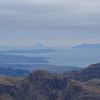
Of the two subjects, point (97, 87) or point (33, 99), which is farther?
point (97, 87)

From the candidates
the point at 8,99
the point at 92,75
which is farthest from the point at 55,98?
the point at 92,75

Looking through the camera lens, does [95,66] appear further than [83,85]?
Yes

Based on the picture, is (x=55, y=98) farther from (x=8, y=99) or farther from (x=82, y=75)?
(x=82, y=75)

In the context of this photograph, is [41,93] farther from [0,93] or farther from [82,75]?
[82,75]

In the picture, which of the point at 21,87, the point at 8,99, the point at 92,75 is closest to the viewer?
the point at 8,99

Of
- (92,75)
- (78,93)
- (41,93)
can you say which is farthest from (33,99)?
(92,75)

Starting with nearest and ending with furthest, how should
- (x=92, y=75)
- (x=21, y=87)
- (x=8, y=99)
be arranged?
(x=8, y=99) < (x=21, y=87) < (x=92, y=75)
